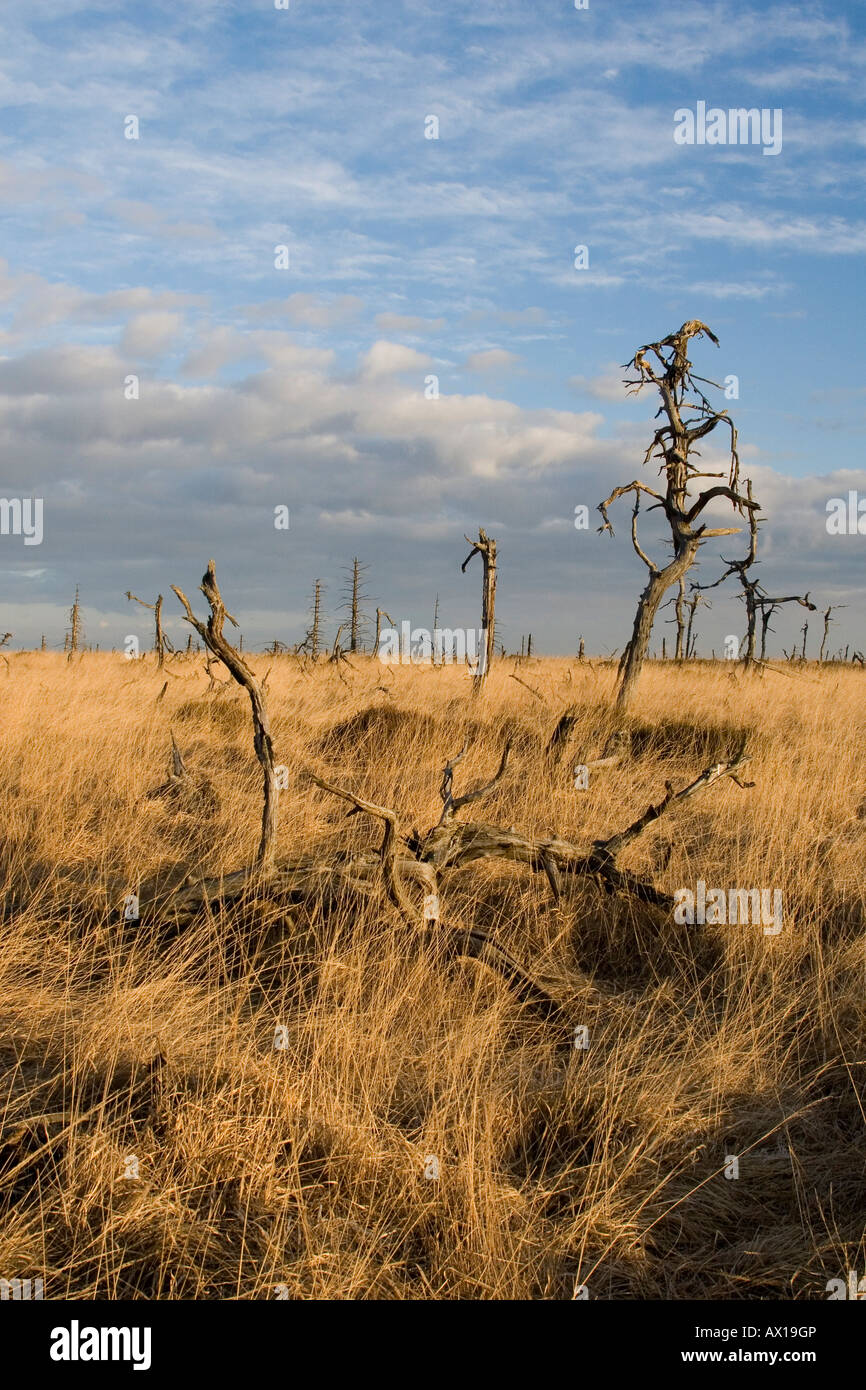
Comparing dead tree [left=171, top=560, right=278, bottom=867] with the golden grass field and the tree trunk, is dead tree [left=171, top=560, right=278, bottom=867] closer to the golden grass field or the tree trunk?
the golden grass field

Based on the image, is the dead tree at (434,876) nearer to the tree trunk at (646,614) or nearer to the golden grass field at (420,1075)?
the golden grass field at (420,1075)

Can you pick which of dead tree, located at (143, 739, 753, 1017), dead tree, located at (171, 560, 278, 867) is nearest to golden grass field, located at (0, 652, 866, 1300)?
dead tree, located at (143, 739, 753, 1017)

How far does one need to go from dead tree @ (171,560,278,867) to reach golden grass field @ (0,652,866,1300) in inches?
19.6

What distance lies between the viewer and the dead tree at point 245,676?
4.42m

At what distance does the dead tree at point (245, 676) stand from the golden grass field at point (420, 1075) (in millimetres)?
498

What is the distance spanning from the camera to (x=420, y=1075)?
148 inches

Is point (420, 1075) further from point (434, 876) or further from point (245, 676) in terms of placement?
point (245, 676)

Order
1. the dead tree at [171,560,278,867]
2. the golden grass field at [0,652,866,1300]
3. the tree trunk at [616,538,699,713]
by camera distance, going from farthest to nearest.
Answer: the tree trunk at [616,538,699,713]
the dead tree at [171,560,278,867]
the golden grass field at [0,652,866,1300]

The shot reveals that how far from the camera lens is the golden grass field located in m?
2.84

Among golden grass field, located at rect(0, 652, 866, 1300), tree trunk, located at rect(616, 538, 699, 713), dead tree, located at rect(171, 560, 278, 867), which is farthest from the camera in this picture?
tree trunk, located at rect(616, 538, 699, 713)

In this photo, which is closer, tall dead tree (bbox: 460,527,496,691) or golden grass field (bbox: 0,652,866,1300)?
golden grass field (bbox: 0,652,866,1300)
